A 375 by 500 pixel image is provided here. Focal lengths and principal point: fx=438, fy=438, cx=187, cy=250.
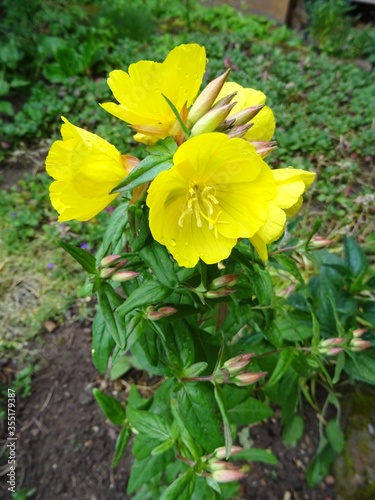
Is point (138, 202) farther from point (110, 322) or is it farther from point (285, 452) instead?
point (285, 452)

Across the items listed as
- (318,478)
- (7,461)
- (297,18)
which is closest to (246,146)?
(318,478)

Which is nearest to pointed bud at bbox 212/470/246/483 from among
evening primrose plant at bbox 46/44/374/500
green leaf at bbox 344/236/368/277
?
evening primrose plant at bbox 46/44/374/500

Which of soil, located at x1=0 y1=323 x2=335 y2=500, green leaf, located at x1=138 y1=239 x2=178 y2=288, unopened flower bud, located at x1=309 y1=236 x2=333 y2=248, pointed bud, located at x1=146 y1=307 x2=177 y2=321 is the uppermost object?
green leaf, located at x1=138 y1=239 x2=178 y2=288

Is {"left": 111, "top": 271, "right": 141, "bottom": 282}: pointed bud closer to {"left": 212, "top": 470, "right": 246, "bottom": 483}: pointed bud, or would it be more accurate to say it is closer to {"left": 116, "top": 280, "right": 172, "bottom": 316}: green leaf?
{"left": 116, "top": 280, "right": 172, "bottom": 316}: green leaf

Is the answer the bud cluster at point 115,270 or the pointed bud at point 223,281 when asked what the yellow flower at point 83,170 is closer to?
the bud cluster at point 115,270

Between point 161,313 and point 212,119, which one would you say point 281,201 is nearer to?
point 212,119

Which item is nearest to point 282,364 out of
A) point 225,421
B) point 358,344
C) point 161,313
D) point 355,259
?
point 358,344
